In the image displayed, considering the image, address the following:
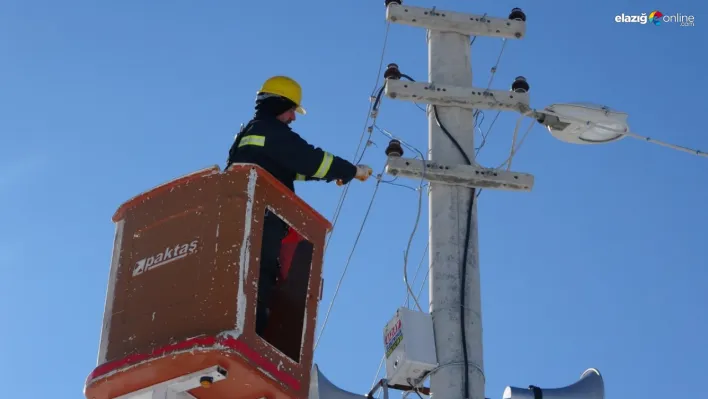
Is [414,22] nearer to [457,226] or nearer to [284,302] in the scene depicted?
[457,226]

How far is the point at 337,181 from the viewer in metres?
8.73

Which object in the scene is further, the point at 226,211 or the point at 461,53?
the point at 461,53

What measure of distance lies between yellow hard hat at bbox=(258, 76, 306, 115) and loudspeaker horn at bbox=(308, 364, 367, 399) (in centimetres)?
177

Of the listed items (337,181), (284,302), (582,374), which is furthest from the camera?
(582,374)

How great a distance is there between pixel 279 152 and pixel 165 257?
1101 mm

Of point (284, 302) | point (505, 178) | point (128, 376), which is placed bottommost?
point (128, 376)

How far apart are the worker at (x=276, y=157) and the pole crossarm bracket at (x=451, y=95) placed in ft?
4.46

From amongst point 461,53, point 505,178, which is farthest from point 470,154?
point 461,53

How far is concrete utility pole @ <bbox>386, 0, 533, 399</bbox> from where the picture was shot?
896cm

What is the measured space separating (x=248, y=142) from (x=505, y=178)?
231 cm

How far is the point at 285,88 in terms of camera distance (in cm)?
886

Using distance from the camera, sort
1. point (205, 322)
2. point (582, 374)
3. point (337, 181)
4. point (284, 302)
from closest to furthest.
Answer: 1. point (205, 322)
2. point (284, 302)
3. point (337, 181)
4. point (582, 374)

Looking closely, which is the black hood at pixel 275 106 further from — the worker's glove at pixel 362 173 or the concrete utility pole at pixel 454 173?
the concrete utility pole at pixel 454 173

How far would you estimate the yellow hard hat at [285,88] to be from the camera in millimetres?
8836
